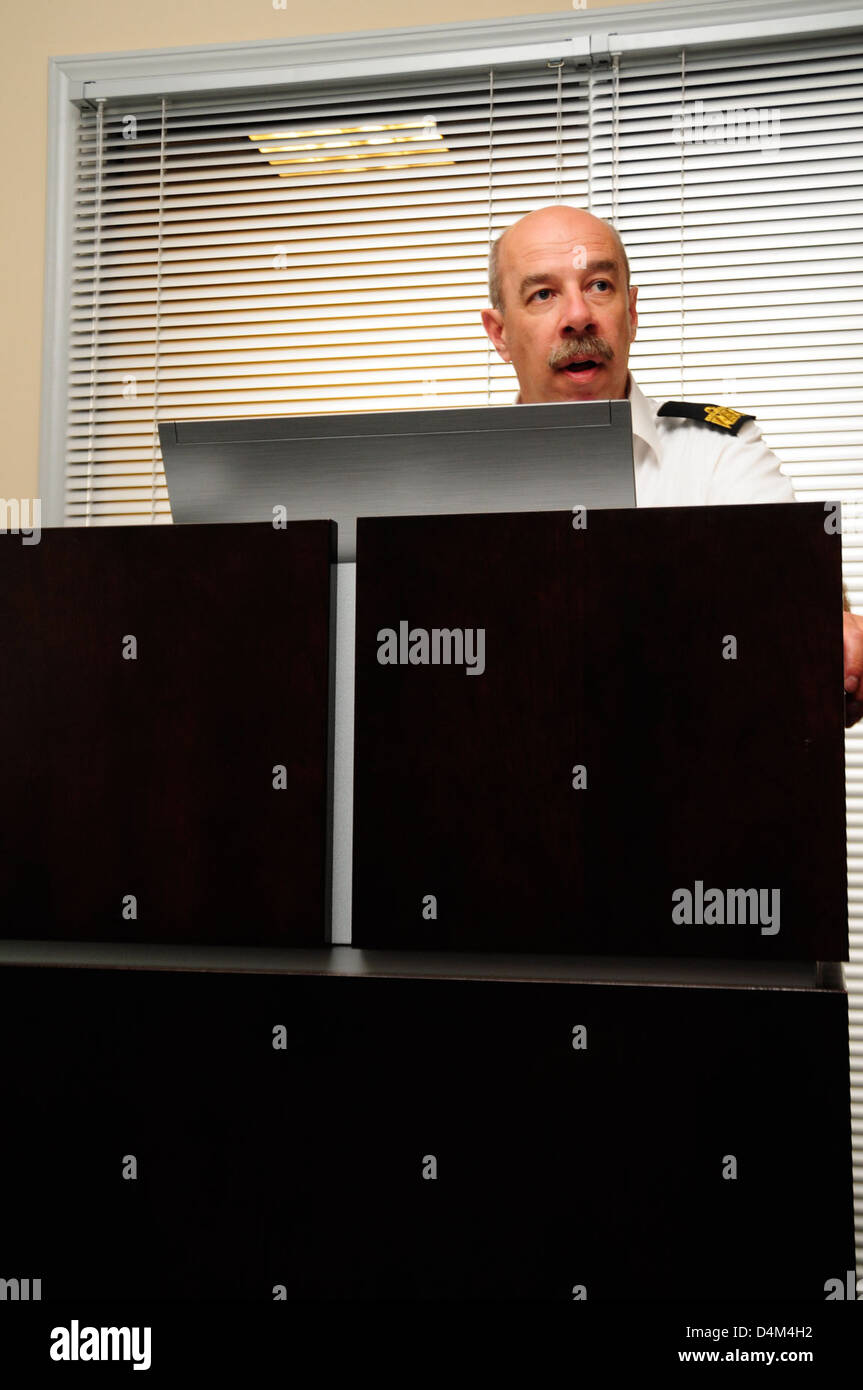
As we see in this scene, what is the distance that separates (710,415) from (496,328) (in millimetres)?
462

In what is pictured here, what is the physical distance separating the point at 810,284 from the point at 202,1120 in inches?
80.1

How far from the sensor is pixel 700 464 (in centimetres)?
189

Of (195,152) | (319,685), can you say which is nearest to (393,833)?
(319,685)

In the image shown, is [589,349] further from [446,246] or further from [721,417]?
[446,246]

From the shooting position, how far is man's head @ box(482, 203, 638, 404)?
2.01 m

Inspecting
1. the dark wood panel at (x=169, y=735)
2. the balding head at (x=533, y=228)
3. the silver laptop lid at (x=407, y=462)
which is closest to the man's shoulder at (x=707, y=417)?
the balding head at (x=533, y=228)

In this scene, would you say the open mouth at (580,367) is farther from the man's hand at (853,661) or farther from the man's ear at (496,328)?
the man's hand at (853,661)

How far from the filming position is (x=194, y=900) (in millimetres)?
1000

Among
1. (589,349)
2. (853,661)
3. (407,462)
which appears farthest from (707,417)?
(407,462)

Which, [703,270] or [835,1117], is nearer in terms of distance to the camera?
[835,1117]

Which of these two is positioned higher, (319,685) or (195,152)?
(195,152)

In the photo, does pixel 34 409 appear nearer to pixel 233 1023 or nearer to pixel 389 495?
pixel 389 495

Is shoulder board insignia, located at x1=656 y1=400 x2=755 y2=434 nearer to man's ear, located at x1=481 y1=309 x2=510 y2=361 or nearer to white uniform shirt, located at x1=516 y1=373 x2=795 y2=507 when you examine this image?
white uniform shirt, located at x1=516 y1=373 x2=795 y2=507

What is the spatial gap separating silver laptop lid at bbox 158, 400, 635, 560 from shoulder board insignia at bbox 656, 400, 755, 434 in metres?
0.89
